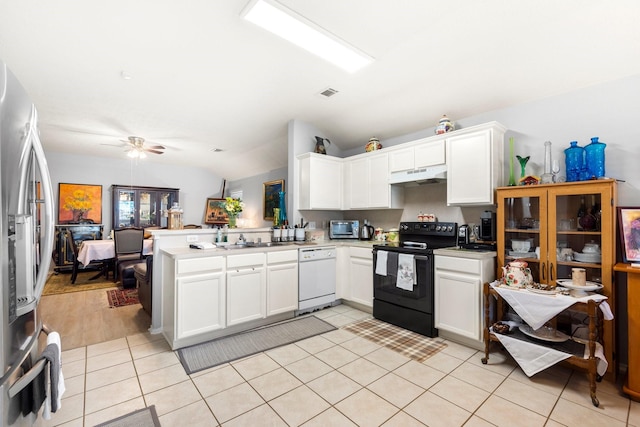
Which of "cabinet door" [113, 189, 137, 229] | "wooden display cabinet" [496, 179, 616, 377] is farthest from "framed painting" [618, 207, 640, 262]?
"cabinet door" [113, 189, 137, 229]

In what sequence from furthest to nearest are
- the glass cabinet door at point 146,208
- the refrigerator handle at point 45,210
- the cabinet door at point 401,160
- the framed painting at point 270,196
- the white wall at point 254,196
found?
1. the glass cabinet door at point 146,208
2. the white wall at point 254,196
3. the framed painting at point 270,196
4. the cabinet door at point 401,160
5. the refrigerator handle at point 45,210

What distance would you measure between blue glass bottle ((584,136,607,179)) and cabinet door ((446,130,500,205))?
713 millimetres

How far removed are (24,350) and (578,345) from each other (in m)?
3.46

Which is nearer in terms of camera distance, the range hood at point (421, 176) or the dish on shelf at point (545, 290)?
the dish on shelf at point (545, 290)

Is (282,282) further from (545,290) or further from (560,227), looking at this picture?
(560,227)

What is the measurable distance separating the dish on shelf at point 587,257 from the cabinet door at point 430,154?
1480mm

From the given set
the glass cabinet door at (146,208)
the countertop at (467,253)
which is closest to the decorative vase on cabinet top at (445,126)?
the countertop at (467,253)

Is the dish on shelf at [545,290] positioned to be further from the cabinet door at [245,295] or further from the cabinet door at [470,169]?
the cabinet door at [245,295]

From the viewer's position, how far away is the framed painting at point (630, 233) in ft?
7.29

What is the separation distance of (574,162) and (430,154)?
130cm

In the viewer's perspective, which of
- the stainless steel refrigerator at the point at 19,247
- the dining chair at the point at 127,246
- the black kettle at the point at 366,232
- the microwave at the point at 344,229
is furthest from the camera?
the dining chair at the point at 127,246

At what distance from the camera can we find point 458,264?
112 inches

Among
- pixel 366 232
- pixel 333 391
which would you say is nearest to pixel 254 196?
pixel 366 232

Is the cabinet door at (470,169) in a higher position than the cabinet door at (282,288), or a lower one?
higher
